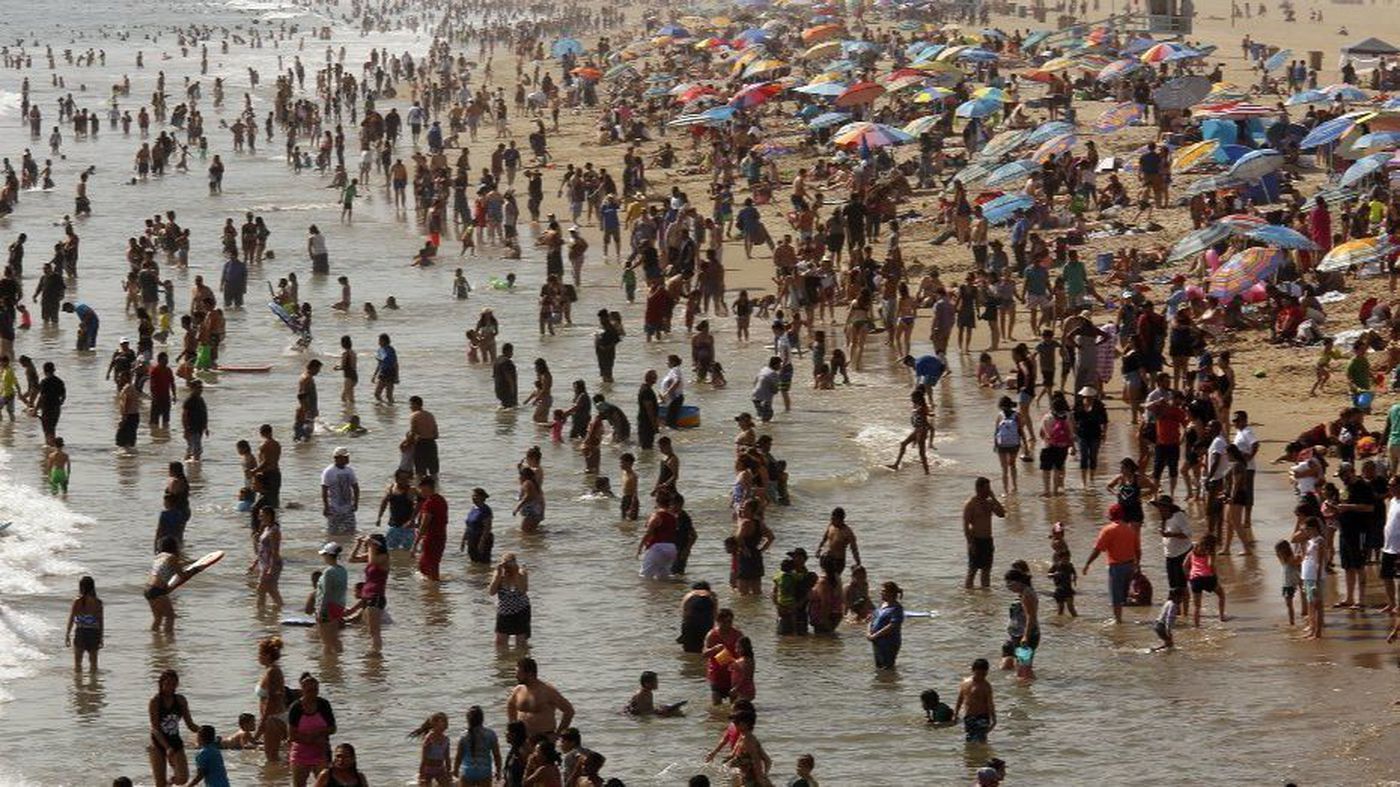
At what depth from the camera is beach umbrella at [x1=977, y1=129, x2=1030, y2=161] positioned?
38562 mm

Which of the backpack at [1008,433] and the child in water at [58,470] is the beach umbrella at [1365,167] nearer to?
the backpack at [1008,433]

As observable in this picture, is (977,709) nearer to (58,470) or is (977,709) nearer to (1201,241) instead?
(58,470)

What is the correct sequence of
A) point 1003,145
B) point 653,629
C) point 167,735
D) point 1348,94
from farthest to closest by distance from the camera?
point 1348,94, point 1003,145, point 653,629, point 167,735

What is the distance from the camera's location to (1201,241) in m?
28.3

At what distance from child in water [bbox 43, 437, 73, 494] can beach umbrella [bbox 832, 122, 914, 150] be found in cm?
1900

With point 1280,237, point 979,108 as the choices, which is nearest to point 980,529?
point 1280,237

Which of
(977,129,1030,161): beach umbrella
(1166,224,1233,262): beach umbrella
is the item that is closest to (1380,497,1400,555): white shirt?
(1166,224,1233,262): beach umbrella

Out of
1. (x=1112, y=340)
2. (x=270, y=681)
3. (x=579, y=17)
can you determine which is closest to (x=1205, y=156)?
(x=1112, y=340)

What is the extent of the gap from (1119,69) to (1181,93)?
6.83 m

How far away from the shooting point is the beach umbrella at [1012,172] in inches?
1436

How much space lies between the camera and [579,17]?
10288 centimetres

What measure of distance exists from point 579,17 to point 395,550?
276ft

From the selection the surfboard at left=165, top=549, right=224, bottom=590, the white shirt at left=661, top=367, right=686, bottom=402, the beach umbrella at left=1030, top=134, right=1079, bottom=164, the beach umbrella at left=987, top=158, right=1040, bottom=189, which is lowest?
the surfboard at left=165, top=549, right=224, bottom=590

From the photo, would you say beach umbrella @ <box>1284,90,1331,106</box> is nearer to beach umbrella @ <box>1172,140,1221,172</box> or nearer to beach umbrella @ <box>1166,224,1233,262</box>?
beach umbrella @ <box>1172,140,1221,172</box>
